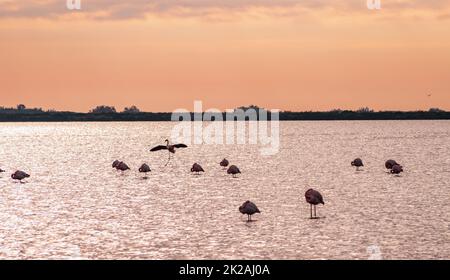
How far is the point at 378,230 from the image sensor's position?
33312 millimetres

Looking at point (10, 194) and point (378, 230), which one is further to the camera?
point (10, 194)

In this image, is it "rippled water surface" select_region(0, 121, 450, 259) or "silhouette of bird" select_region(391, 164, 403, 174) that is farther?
"silhouette of bird" select_region(391, 164, 403, 174)

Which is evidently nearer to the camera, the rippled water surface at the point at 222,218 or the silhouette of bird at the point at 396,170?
the rippled water surface at the point at 222,218

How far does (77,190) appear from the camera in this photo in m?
54.6

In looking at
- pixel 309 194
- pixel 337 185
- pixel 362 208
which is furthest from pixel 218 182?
pixel 309 194

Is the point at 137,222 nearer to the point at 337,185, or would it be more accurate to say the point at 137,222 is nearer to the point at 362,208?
the point at 362,208

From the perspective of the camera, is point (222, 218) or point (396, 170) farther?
point (396, 170)

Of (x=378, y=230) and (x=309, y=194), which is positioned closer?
(x=378, y=230)
